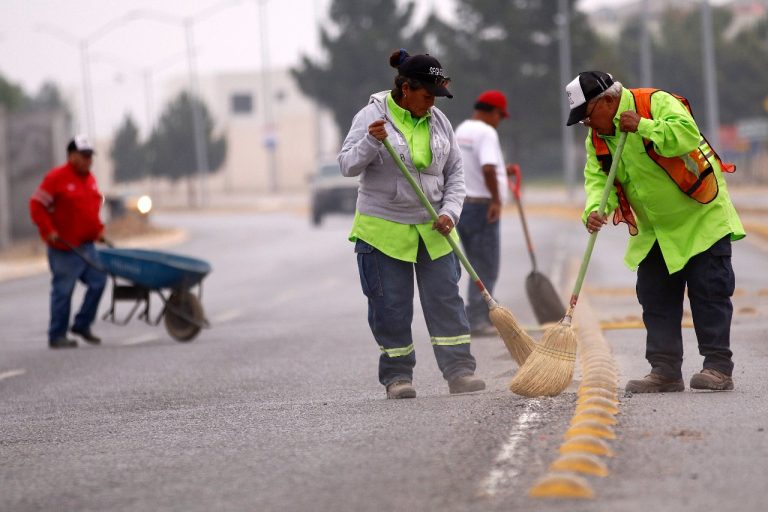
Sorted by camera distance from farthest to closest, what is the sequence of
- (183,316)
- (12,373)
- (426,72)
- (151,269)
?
1. (183,316)
2. (151,269)
3. (12,373)
4. (426,72)

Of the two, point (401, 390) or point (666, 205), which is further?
point (401, 390)

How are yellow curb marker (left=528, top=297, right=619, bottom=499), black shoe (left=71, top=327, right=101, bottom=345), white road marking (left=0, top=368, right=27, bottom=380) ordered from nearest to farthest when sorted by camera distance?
1. yellow curb marker (left=528, top=297, right=619, bottom=499)
2. white road marking (left=0, top=368, right=27, bottom=380)
3. black shoe (left=71, top=327, right=101, bottom=345)

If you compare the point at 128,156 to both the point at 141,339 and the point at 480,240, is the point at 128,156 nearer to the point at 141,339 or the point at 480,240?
the point at 141,339

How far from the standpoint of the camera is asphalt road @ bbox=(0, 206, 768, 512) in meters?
5.60

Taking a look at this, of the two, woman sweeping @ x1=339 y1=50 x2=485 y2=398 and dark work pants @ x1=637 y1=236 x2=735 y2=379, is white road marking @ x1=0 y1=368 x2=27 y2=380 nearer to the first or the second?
woman sweeping @ x1=339 y1=50 x2=485 y2=398

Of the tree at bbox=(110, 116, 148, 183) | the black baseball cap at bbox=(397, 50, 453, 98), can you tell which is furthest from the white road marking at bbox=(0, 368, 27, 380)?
the tree at bbox=(110, 116, 148, 183)

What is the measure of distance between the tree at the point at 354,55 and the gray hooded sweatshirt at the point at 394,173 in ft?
213

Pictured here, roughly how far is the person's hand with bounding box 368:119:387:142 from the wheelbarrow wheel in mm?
5570

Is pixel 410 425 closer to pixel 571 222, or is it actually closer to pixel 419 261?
pixel 419 261

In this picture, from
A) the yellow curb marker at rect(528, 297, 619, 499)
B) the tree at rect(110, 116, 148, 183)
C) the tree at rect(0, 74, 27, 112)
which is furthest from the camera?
the tree at rect(110, 116, 148, 183)

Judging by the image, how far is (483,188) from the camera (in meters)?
11.8

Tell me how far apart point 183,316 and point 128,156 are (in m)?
72.1

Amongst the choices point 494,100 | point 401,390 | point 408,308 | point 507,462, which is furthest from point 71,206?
point 507,462

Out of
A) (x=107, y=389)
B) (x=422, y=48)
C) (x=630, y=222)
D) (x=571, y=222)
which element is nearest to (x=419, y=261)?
(x=630, y=222)
